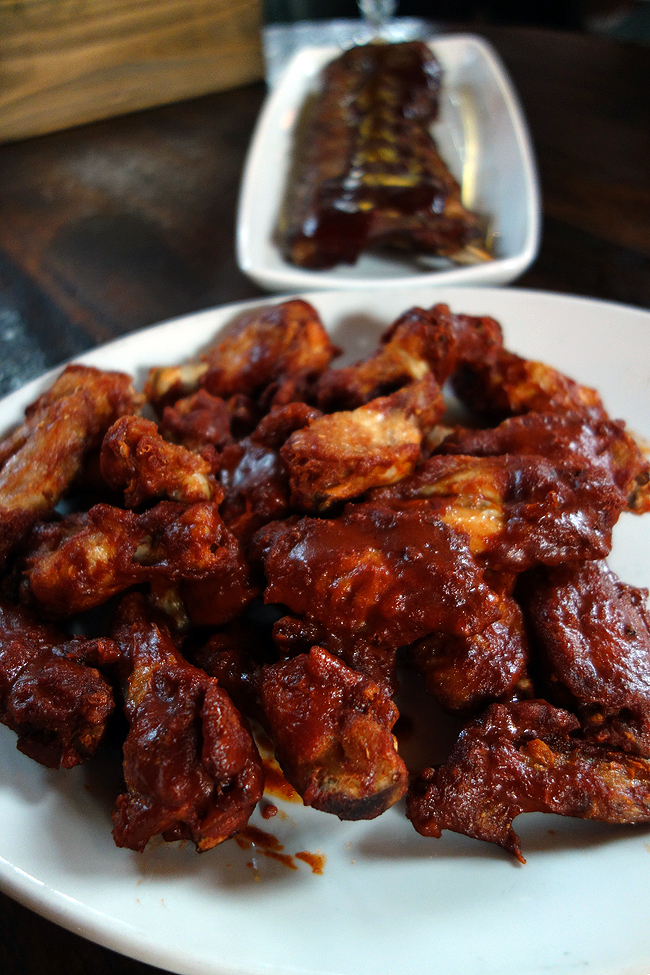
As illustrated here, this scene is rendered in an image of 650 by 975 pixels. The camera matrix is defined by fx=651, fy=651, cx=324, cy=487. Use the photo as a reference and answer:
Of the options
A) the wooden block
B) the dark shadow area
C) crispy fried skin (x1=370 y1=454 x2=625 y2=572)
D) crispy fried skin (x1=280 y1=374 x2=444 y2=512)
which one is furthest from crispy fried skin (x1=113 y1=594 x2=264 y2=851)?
the dark shadow area

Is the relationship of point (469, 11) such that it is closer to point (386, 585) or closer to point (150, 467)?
point (150, 467)

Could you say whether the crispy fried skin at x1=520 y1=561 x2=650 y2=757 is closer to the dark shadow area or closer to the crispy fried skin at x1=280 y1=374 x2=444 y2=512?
the crispy fried skin at x1=280 y1=374 x2=444 y2=512

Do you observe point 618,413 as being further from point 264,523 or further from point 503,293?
point 264,523

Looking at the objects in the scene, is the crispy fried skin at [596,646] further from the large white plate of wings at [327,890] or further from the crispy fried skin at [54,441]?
the crispy fried skin at [54,441]

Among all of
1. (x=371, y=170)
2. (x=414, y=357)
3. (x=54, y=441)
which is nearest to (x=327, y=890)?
(x=54, y=441)

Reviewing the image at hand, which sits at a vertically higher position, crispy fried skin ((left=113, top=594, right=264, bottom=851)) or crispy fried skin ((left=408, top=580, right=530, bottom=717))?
crispy fried skin ((left=113, top=594, right=264, bottom=851))

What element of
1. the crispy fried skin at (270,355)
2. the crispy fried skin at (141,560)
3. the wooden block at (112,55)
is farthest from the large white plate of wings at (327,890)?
the wooden block at (112,55)
